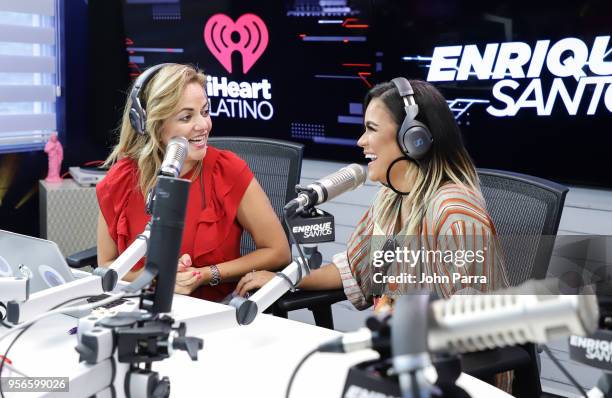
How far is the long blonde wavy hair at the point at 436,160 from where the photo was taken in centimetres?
192

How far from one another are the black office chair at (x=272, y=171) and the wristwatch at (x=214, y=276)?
1.03ft

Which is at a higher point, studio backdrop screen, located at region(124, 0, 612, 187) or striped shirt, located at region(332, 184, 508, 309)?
studio backdrop screen, located at region(124, 0, 612, 187)

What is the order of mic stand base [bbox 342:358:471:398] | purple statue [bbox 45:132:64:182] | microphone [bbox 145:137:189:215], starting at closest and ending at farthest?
mic stand base [bbox 342:358:471:398] → microphone [bbox 145:137:189:215] → purple statue [bbox 45:132:64:182]

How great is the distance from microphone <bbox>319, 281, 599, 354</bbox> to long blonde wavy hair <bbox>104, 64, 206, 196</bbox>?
5.74 ft

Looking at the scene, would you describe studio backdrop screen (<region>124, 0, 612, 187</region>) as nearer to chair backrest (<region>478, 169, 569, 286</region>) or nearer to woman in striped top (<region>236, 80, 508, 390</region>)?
chair backrest (<region>478, 169, 569, 286</region>)

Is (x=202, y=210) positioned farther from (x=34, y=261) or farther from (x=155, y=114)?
(x=34, y=261)

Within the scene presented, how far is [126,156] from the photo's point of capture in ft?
8.09

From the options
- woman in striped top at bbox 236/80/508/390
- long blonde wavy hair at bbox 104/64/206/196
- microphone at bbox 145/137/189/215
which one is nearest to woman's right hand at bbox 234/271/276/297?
woman in striped top at bbox 236/80/508/390

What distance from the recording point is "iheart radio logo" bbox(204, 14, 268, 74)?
12.8 ft

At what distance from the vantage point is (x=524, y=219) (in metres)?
2.04

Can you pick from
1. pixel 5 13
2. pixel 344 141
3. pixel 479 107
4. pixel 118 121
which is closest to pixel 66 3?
pixel 5 13

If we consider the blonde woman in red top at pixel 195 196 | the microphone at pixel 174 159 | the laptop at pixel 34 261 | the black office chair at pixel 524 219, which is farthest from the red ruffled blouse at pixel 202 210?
the microphone at pixel 174 159

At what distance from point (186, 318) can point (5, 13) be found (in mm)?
3000

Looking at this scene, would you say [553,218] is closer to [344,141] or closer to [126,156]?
[126,156]
